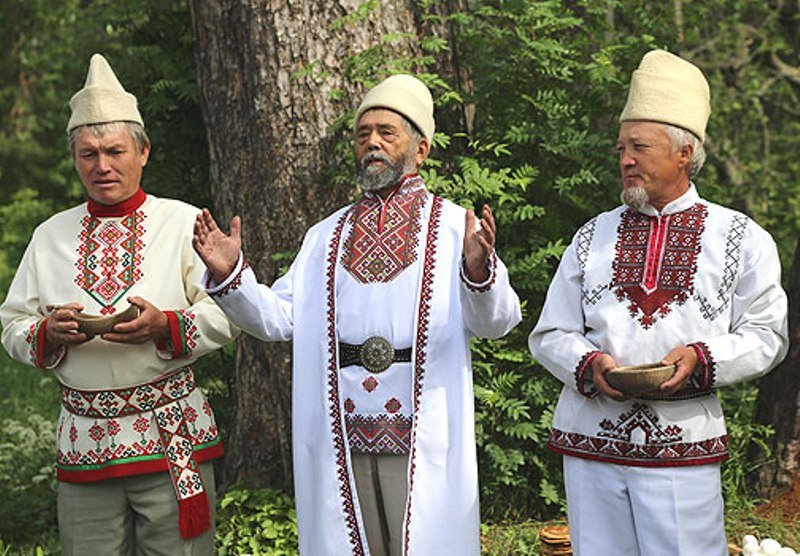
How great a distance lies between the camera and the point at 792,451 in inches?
240

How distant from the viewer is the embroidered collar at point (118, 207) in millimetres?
4590

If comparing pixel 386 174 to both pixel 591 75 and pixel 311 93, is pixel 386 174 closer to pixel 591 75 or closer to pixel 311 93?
pixel 311 93

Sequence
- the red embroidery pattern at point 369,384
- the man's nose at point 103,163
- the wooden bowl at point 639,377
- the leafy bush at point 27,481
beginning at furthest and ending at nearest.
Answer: the leafy bush at point 27,481
the man's nose at point 103,163
the red embroidery pattern at point 369,384
the wooden bowl at point 639,377

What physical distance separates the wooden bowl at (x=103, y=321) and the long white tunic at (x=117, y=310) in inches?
6.9

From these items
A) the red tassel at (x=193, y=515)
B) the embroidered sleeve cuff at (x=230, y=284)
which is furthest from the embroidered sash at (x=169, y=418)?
the embroidered sleeve cuff at (x=230, y=284)

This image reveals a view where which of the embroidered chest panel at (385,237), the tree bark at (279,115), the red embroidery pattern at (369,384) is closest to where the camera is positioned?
the red embroidery pattern at (369,384)

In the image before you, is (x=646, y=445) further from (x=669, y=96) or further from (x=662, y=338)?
(x=669, y=96)

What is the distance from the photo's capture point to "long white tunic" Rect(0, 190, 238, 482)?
4.42 meters

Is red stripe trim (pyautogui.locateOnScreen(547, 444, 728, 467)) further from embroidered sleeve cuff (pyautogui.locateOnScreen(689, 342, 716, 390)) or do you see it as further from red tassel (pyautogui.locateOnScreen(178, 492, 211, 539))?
red tassel (pyautogui.locateOnScreen(178, 492, 211, 539))

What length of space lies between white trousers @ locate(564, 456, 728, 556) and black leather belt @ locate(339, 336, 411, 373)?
0.69 m

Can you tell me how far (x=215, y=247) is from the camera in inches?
160

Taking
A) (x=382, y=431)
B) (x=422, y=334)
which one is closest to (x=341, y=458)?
(x=382, y=431)

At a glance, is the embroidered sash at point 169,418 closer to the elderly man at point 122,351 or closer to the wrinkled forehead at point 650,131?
the elderly man at point 122,351

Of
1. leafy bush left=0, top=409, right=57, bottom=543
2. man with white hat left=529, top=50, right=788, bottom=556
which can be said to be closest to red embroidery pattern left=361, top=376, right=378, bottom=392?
man with white hat left=529, top=50, right=788, bottom=556
